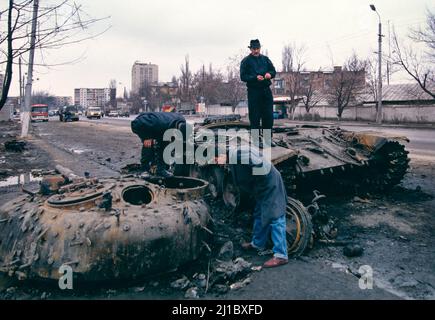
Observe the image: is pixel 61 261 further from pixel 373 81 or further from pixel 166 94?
pixel 166 94

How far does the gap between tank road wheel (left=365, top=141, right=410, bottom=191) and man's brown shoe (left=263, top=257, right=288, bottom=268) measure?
3941mm

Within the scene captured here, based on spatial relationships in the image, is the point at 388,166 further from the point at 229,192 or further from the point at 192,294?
the point at 192,294

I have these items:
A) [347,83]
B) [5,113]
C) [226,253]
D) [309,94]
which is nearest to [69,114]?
[5,113]

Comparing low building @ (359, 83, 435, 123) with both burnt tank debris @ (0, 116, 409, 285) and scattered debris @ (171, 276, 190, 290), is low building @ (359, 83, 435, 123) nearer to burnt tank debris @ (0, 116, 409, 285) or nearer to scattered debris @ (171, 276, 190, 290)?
burnt tank debris @ (0, 116, 409, 285)

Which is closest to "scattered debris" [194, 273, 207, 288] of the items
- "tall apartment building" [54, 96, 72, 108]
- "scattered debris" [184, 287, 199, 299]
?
"scattered debris" [184, 287, 199, 299]

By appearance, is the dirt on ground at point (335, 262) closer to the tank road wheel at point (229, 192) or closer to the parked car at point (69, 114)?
the tank road wheel at point (229, 192)

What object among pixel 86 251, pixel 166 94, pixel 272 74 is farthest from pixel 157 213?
pixel 166 94

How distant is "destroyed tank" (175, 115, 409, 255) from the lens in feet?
19.6

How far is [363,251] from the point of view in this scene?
4.71 m

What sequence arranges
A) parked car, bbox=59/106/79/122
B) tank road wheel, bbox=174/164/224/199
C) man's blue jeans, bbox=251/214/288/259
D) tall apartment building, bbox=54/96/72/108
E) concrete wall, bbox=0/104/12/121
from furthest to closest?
tall apartment building, bbox=54/96/72/108 → concrete wall, bbox=0/104/12/121 → parked car, bbox=59/106/79/122 → tank road wheel, bbox=174/164/224/199 → man's blue jeans, bbox=251/214/288/259

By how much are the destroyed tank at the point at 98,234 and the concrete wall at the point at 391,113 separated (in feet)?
105

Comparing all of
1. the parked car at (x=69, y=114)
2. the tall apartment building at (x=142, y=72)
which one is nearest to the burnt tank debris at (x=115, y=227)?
the parked car at (x=69, y=114)
